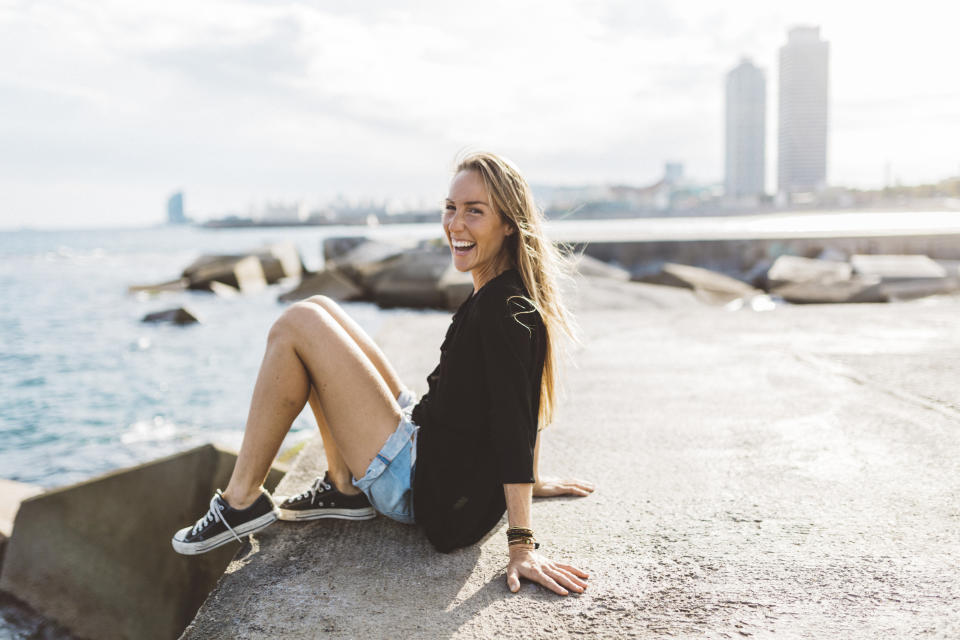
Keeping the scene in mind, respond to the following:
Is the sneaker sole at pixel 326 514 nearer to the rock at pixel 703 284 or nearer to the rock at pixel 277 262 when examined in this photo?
the rock at pixel 703 284

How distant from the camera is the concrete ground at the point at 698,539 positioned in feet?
5.73

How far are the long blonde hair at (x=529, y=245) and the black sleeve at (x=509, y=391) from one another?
0.12m

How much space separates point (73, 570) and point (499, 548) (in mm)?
1791

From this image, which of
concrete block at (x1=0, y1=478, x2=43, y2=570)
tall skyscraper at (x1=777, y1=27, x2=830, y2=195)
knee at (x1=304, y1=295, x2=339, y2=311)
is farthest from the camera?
tall skyscraper at (x1=777, y1=27, x2=830, y2=195)

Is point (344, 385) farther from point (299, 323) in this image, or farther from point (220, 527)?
point (220, 527)

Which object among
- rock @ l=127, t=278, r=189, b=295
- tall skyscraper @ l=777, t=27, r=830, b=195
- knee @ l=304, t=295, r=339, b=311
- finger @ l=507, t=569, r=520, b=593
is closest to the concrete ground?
finger @ l=507, t=569, r=520, b=593

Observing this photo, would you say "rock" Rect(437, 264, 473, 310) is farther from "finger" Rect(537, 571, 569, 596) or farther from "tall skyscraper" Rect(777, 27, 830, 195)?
"tall skyscraper" Rect(777, 27, 830, 195)

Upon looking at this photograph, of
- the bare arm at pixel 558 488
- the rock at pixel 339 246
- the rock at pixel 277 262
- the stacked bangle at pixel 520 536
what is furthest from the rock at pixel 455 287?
the rock at pixel 339 246

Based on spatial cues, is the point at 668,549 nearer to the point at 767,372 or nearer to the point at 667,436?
the point at 667,436

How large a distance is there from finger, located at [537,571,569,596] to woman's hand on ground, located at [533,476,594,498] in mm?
623

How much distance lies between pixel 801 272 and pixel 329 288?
917cm

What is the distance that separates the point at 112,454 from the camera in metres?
6.23

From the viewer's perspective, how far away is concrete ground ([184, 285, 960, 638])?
1.75 meters

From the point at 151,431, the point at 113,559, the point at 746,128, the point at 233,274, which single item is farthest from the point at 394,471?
the point at 746,128
